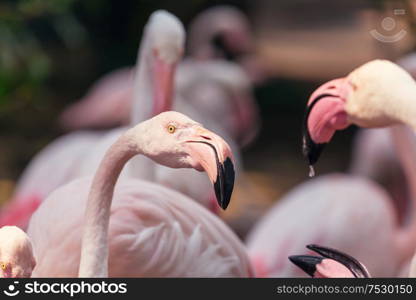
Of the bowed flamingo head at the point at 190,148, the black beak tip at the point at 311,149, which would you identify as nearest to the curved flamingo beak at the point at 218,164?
the bowed flamingo head at the point at 190,148

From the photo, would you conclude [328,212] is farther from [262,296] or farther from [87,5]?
[87,5]

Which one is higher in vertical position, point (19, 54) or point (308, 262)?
point (19, 54)

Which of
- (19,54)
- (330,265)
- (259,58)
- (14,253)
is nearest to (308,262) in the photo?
(330,265)

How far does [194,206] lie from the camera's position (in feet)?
9.17

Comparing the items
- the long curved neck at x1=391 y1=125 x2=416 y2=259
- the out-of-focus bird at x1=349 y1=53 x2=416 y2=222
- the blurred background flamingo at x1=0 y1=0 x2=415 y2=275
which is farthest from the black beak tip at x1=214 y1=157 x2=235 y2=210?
the out-of-focus bird at x1=349 y1=53 x2=416 y2=222

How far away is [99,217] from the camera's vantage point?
2188 mm

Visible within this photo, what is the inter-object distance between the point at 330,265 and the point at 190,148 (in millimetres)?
453

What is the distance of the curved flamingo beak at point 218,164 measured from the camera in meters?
1.96

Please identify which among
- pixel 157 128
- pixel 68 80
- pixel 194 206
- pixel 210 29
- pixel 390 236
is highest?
pixel 68 80

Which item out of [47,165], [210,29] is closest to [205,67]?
[210,29]

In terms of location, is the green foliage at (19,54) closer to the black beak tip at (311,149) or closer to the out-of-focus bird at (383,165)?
the out-of-focus bird at (383,165)

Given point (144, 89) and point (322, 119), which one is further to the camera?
point (144, 89)

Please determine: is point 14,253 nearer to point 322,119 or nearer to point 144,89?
point 322,119

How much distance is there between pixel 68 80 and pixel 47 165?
442 cm
